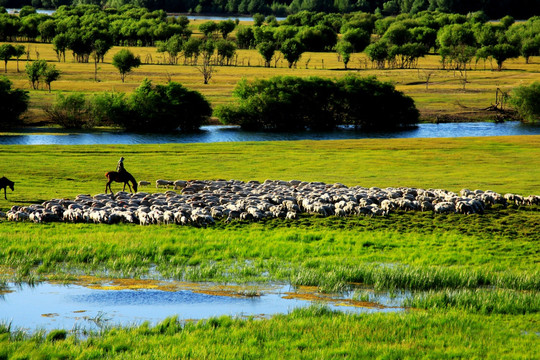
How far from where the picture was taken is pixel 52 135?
73.8 meters

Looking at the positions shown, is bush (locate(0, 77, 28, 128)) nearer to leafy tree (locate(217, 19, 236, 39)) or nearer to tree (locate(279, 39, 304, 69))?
tree (locate(279, 39, 304, 69))

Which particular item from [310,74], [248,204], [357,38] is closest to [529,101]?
[310,74]

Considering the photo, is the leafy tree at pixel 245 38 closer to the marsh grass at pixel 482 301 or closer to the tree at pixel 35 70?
the tree at pixel 35 70

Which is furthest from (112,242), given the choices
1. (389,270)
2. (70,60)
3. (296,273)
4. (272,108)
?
(70,60)

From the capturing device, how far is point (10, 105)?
80.4m

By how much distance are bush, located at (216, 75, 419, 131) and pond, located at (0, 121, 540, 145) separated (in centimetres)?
246

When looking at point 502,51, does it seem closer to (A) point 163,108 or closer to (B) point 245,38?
(B) point 245,38

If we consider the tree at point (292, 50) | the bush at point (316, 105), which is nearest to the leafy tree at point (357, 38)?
the tree at point (292, 50)

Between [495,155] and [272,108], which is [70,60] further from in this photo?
[495,155]

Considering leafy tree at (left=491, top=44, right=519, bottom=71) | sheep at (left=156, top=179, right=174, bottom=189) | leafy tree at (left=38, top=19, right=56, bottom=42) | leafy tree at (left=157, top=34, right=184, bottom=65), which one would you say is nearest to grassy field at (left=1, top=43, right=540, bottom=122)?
leafy tree at (left=157, top=34, right=184, bottom=65)

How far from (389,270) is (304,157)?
30.9 meters

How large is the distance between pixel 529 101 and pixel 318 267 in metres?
79.4

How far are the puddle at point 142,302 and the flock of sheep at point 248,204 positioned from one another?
25.2ft

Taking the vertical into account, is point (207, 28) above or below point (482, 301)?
above
